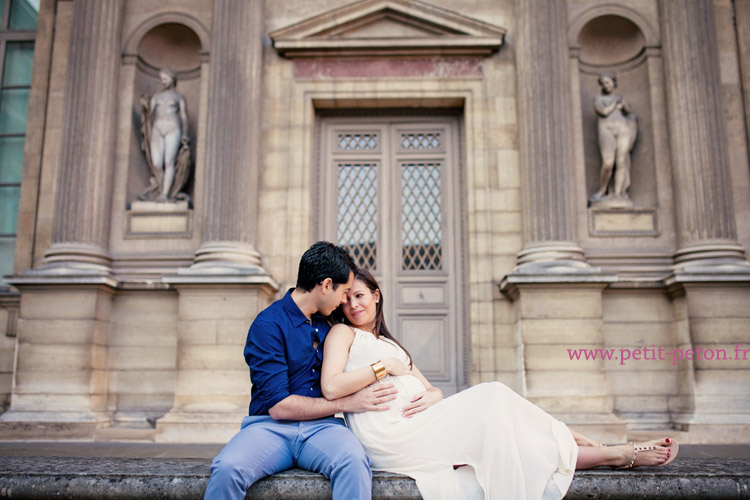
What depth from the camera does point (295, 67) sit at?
1070cm

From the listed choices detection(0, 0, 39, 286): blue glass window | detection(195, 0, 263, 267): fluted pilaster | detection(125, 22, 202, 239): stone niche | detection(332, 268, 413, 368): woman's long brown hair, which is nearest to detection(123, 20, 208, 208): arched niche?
detection(125, 22, 202, 239): stone niche

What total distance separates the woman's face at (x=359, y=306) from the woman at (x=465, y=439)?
0.20m

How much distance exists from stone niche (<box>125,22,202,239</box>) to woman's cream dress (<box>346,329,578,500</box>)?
727 centimetres

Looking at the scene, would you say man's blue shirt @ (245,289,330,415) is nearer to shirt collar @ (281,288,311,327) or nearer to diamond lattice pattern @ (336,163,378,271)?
shirt collar @ (281,288,311,327)

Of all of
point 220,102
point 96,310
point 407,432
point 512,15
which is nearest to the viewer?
point 407,432

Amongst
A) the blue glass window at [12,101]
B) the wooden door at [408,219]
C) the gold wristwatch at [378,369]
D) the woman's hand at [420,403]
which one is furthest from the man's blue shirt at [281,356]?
the blue glass window at [12,101]

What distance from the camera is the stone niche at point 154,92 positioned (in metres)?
10.3

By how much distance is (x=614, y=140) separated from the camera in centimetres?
1026

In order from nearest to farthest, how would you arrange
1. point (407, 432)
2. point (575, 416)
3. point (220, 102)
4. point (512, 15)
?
point (407, 432) → point (575, 416) → point (220, 102) → point (512, 15)

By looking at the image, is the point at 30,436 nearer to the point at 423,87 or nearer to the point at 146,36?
the point at 146,36

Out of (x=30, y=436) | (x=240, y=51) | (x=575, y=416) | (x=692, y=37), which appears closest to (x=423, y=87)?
A: (x=240, y=51)

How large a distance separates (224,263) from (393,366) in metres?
5.86

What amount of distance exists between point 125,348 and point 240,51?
14.9ft

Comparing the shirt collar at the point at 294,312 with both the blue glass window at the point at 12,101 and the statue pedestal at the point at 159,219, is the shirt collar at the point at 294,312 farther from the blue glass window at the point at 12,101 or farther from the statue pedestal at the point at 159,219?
the blue glass window at the point at 12,101
